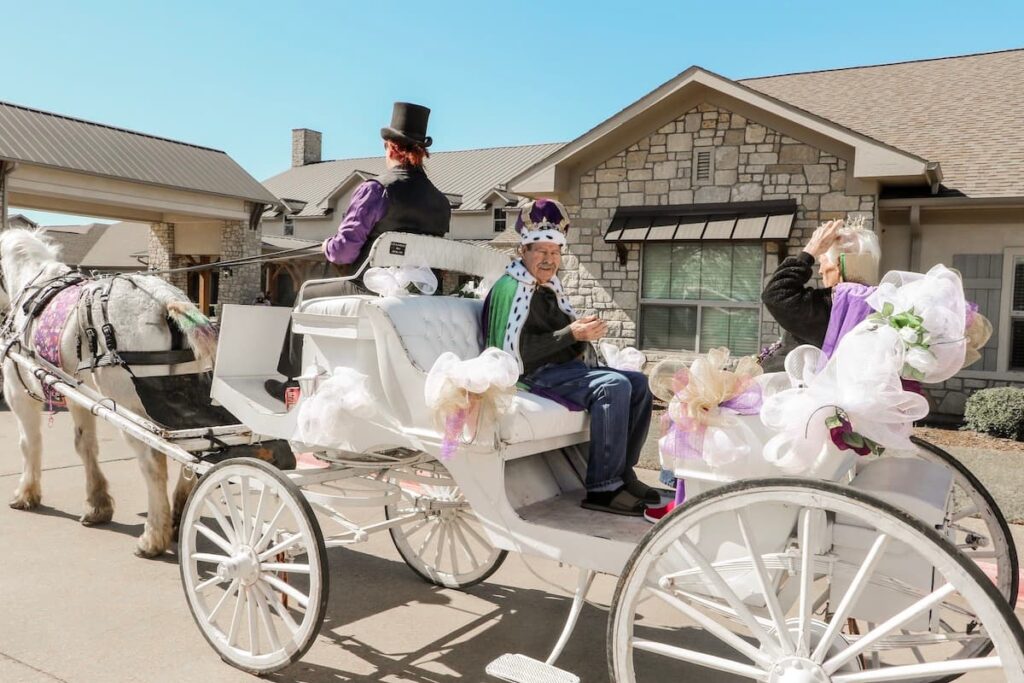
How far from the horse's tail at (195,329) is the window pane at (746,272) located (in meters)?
8.10

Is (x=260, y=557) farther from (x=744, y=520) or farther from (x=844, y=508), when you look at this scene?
(x=844, y=508)

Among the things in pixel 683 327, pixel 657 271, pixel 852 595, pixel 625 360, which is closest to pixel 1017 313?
pixel 683 327

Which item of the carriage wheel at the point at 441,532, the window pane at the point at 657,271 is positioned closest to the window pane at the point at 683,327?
the window pane at the point at 657,271

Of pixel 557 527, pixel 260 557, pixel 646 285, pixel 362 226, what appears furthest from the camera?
pixel 646 285

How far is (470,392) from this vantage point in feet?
9.20

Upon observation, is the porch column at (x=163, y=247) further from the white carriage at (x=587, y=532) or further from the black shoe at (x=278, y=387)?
the black shoe at (x=278, y=387)

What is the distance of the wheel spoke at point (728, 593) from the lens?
2.23m

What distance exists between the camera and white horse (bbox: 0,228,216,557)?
4816 millimetres

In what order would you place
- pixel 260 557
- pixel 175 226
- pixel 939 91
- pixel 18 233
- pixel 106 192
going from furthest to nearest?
pixel 175 226 → pixel 106 192 → pixel 939 91 → pixel 18 233 → pixel 260 557

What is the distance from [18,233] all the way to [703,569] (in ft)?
19.6

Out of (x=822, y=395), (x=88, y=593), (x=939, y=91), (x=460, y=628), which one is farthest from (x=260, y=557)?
(x=939, y=91)

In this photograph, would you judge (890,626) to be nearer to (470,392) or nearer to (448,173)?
(470,392)

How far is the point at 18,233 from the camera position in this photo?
608cm

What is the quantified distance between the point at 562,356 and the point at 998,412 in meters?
8.25
